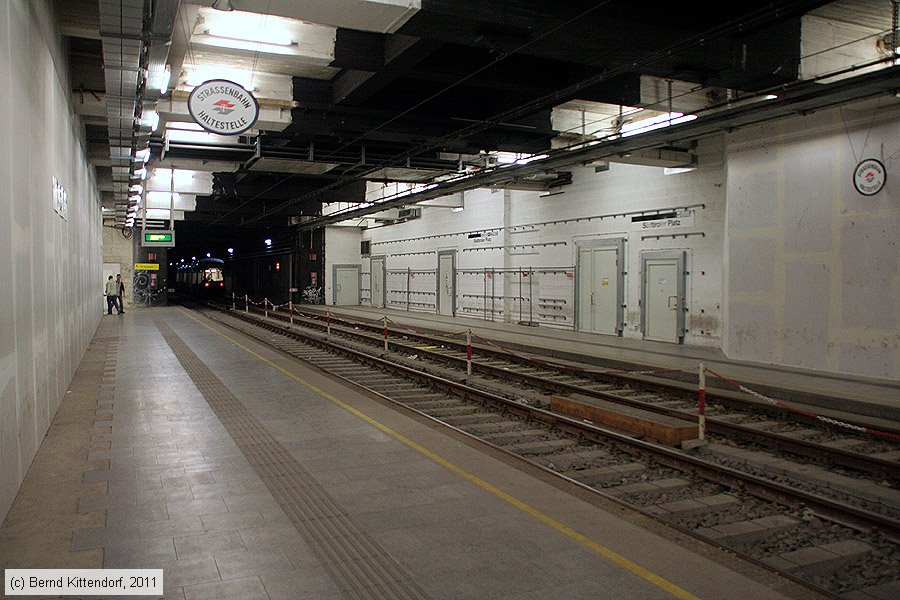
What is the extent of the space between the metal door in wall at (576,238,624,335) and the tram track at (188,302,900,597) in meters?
9.67

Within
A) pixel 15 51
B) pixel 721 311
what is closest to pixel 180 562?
pixel 15 51

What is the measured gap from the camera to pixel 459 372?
14430 millimetres

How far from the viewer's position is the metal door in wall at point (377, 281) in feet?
120

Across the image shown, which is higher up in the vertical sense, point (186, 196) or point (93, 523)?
point (186, 196)

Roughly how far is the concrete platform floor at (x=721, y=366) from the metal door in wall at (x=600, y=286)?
19.2 inches

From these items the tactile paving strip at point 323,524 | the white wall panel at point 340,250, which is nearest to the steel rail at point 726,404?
the tactile paving strip at point 323,524

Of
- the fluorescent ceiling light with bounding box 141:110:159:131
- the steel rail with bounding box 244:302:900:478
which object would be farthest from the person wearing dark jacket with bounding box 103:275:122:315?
the fluorescent ceiling light with bounding box 141:110:159:131

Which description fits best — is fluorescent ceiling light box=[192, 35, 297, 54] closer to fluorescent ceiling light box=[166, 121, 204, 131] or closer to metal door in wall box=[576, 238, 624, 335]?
fluorescent ceiling light box=[166, 121, 204, 131]

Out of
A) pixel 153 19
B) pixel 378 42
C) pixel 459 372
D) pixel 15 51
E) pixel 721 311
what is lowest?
pixel 459 372

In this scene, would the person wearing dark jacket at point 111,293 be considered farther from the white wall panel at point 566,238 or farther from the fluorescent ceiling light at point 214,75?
the fluorescent ceiling light at point 214,75

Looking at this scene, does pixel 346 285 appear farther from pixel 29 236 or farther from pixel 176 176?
pixel 29 236

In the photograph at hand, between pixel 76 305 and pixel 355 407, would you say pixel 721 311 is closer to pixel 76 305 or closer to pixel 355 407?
pixel 355 407

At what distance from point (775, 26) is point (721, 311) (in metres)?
7.26

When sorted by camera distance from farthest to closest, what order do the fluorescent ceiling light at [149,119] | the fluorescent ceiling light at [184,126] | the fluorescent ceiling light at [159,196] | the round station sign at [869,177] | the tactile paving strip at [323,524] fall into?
1. the fluorescent ceiling light at [159,196]
2. the fluorescent ceiling light at [184,126]
3. the round station sign at [869,177]
4. the fluorescent ceiling light at [149,119]
5. the tactile paving strip at [323,524]
